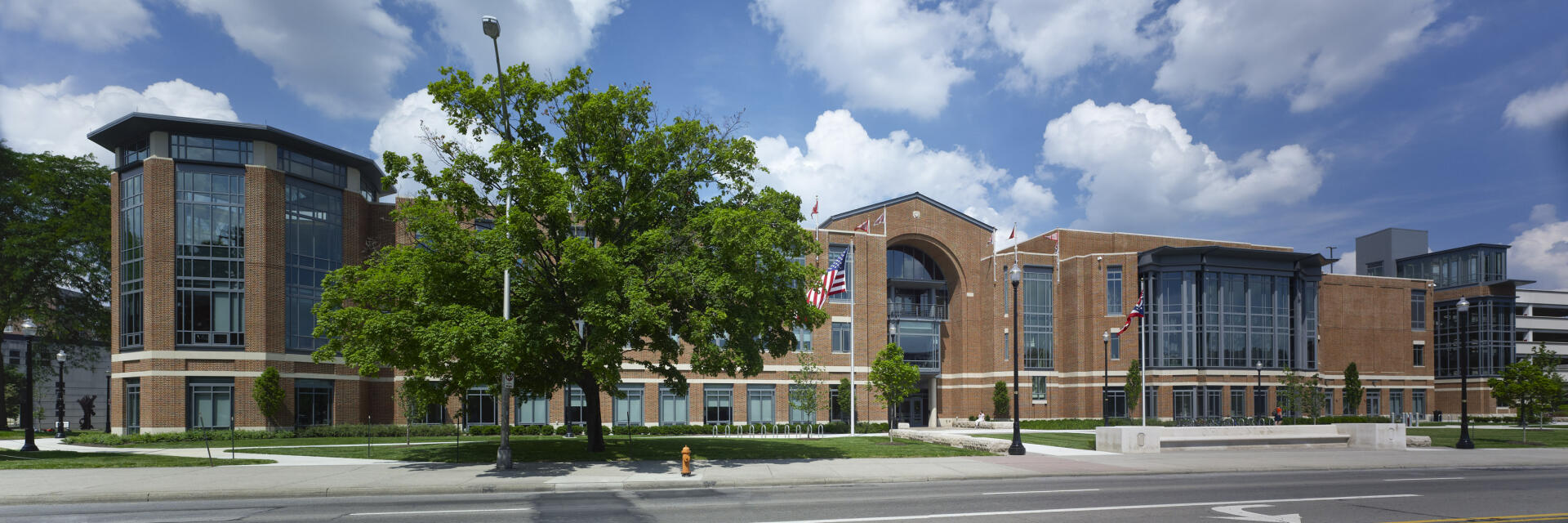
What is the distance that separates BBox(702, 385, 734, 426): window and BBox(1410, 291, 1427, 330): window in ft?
184

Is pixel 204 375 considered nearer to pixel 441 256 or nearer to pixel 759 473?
pixel 441 256

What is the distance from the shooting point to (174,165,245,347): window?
37.7m

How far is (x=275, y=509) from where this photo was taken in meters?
15.0

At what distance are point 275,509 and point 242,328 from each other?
92.2ft

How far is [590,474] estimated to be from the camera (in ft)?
66.4

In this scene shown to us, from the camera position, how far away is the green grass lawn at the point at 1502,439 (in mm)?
34625

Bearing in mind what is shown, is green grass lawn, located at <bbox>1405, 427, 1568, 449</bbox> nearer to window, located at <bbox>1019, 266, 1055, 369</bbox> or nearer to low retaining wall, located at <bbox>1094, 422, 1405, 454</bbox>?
low retaining wall, located at <bbox>1094, 422, 1405, 454</bbox>

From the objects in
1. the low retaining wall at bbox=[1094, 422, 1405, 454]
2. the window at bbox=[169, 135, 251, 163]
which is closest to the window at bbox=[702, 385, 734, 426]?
the low retaining wall at bbox=[1094, 422, 1405, 454]

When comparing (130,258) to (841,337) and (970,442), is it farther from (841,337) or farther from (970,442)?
(970,442)

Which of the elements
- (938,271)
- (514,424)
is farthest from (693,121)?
(938,271)

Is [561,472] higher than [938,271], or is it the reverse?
[938,271]

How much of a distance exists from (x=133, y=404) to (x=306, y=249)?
9522 millimetres

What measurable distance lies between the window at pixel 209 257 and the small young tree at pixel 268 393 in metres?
2.26

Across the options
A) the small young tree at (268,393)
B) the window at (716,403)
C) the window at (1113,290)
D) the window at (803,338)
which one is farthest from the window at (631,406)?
the window at (1113,290)
